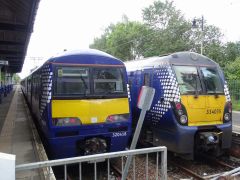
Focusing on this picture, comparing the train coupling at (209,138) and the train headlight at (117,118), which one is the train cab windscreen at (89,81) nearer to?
the train headlight at (117,118)

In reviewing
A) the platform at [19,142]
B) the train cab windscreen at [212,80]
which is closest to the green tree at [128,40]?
the platform at [19,142]

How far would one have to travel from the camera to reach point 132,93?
1020 centimetres

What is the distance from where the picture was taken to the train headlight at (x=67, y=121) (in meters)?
6.80

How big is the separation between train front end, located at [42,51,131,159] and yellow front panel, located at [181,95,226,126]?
4.88ft

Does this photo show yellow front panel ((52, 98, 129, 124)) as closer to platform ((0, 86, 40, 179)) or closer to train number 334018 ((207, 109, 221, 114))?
platform ((0, 86, 40, 179))

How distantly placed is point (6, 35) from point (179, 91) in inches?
450

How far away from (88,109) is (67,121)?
0.54 metres

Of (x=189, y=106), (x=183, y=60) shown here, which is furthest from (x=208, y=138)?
(x=183, y=60)

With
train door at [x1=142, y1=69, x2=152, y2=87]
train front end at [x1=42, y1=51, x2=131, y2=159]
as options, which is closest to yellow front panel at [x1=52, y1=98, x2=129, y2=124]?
train front end at [x1=42, y1=51, x2=131, y2=159]

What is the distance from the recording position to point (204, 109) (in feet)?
25.5

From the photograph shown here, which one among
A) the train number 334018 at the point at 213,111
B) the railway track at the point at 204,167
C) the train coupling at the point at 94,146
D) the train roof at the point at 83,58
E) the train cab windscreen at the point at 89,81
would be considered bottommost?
the railway track at the point at 204,167

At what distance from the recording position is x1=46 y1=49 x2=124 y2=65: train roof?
7.09m

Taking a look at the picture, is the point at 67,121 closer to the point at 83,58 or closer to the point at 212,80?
the point at 83,58

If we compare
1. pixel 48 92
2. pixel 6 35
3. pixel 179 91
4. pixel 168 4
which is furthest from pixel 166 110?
pixel 168 4
